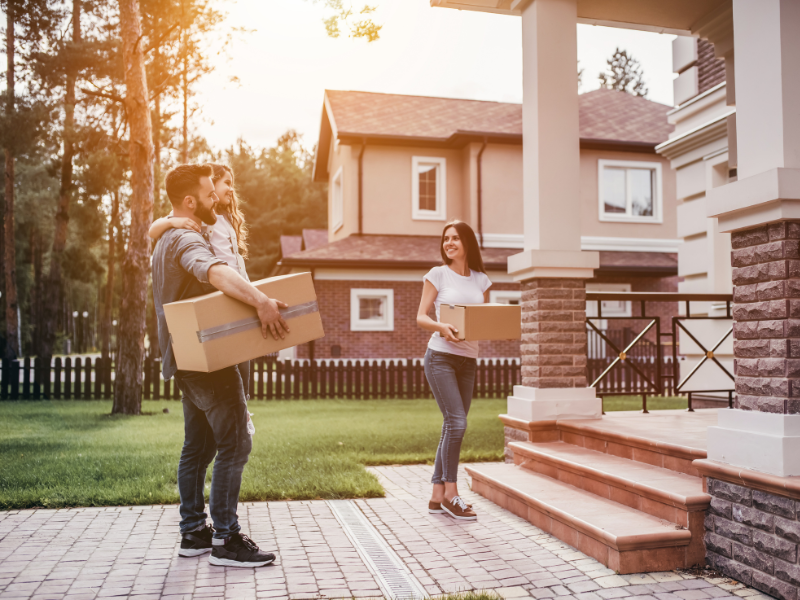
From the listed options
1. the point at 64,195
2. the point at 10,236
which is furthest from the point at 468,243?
the point at 10,236

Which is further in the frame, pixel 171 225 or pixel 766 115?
pixel 171 225

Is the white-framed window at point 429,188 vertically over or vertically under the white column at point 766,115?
over

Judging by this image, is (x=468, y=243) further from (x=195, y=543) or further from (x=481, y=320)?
(x=195, y=543)

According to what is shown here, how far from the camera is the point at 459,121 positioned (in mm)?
22047

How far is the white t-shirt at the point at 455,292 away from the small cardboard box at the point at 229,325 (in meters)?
1.40

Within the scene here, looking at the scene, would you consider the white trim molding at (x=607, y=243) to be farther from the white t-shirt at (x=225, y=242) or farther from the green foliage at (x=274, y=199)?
the green foliage at (x=274, y=199)

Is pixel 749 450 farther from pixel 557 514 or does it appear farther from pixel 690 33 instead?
pixel 690 33

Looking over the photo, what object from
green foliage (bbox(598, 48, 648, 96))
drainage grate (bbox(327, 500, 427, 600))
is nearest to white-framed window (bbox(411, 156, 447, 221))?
drainage grate (bbox(327, 500, 427, 600))

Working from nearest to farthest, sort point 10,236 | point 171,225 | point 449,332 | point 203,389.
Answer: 1. point 203,389
2. point 171,225
3. point 449,332
4. point 10,236

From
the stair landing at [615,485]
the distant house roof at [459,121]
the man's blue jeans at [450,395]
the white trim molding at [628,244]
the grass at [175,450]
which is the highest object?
the distant house roof at [459,121]

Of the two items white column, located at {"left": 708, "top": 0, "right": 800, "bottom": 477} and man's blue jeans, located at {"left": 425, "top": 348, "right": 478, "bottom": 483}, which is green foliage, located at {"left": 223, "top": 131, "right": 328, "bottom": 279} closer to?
man's blue jeans, located at {"left": 425, "top": 348, "right": 478, "bottom": 483}

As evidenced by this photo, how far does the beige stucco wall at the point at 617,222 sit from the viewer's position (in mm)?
21156

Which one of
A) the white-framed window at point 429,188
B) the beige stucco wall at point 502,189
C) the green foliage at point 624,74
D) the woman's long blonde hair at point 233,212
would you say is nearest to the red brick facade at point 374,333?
the beige stucco wall at point 502,189

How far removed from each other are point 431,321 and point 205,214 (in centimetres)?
175
